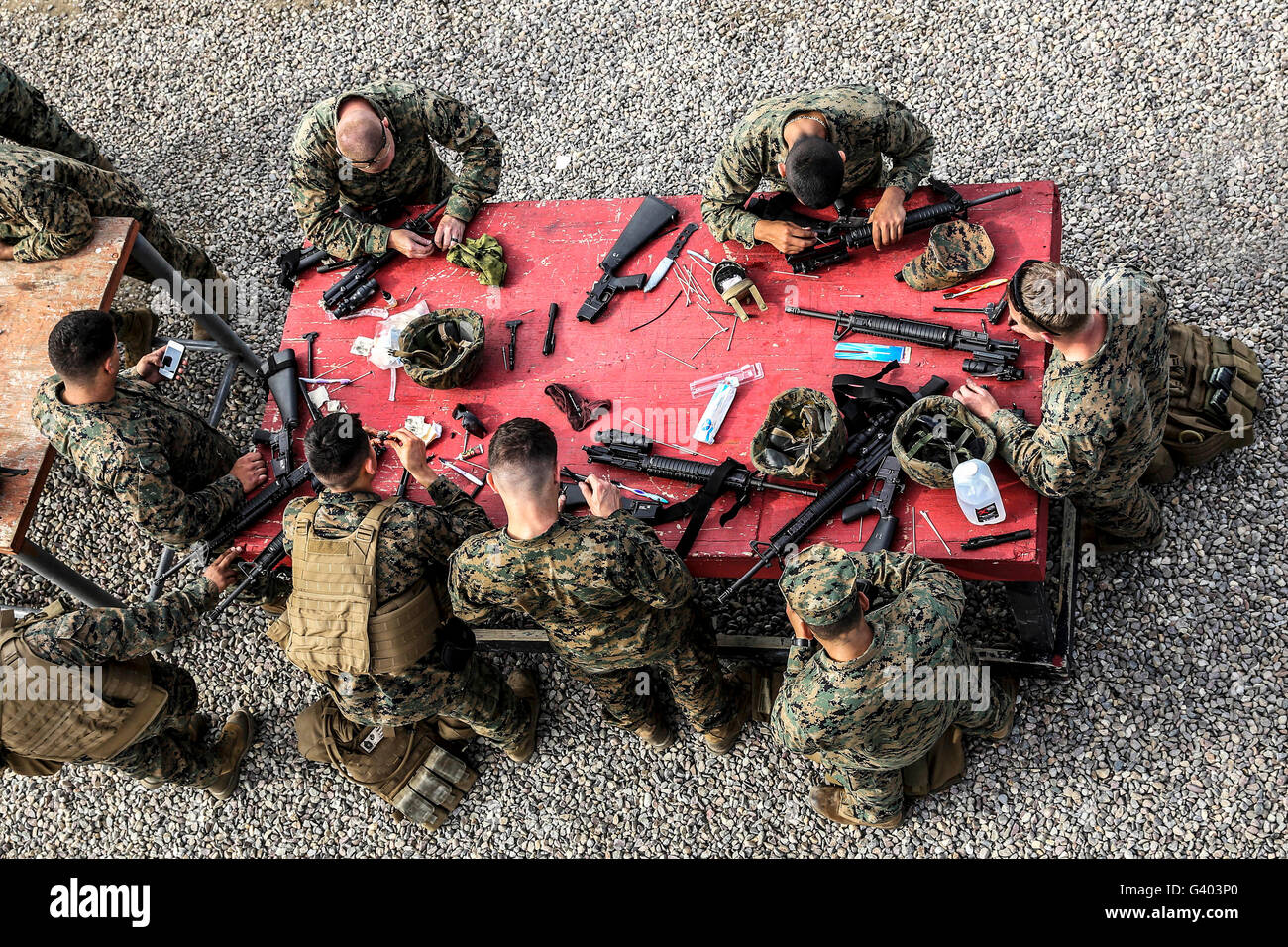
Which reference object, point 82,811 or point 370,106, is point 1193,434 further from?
point 82,811

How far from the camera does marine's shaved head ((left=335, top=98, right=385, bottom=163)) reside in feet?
18.0

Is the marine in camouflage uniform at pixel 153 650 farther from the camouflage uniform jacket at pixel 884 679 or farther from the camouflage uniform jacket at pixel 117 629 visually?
the camouflage uniform jacket at pixel 884 679

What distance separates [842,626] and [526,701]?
2.61 metres

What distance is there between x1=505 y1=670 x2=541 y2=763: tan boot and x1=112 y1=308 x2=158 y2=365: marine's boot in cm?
399

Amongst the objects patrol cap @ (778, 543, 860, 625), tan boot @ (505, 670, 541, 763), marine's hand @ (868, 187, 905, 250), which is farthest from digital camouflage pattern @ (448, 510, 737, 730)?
marine's hand @ (868, 187, 905, 250)

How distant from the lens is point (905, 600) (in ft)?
13.4

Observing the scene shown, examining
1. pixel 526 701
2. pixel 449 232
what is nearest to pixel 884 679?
pixel 526 701

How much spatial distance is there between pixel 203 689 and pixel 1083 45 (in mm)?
7963

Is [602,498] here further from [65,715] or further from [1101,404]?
[65,715]

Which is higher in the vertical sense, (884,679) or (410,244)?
(410,244)

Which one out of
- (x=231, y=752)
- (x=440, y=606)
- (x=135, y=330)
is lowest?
(x=231, y=752)

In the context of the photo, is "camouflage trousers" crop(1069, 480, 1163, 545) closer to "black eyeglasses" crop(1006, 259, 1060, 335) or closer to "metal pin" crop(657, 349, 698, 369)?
"black eyeglasses" crop(1006, 259, 1060, 335)

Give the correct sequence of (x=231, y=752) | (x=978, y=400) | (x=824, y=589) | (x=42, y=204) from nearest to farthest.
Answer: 1. (x=824, y=589)
2. (x=978, y=400)
3. (x=231, y=752)
4. (x=42, y=204)

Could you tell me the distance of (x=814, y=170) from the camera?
15.8 feet
